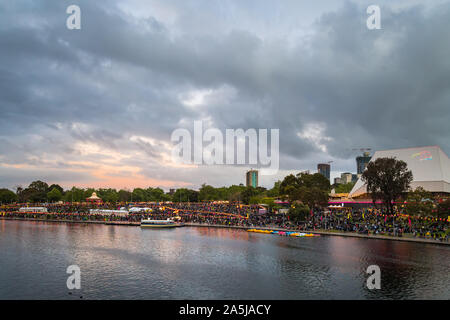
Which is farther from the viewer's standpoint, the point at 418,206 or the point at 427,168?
the point at 427,168

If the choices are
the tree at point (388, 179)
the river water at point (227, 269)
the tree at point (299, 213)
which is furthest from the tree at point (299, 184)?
the river water at point (227, 269)

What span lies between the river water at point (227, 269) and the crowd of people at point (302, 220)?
947 cm

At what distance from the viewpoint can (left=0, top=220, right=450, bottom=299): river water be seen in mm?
28844

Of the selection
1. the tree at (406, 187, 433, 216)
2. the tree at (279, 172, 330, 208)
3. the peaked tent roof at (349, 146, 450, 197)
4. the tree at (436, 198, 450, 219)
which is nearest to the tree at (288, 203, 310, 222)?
the tree at (279, 172, 330, 208)

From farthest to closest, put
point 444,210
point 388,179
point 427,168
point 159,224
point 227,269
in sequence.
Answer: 1. point 427,168
2. point 159,224
3. point 388,179
4. point 444,210
5. point 227,269

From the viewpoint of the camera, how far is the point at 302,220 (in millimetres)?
81125

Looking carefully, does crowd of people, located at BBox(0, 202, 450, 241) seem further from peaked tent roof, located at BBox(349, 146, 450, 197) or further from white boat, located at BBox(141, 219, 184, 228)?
peaked tent roof, located at BBox(349, 146, 450, 197)

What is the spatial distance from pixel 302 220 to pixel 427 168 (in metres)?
62.4

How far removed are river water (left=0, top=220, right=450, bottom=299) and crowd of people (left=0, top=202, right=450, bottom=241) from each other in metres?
9.47

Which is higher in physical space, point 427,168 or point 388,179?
point 427,168

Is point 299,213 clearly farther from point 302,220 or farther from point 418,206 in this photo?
point 418,206

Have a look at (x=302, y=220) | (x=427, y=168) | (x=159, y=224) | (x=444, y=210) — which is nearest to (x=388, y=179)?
(x=444, y=210)
